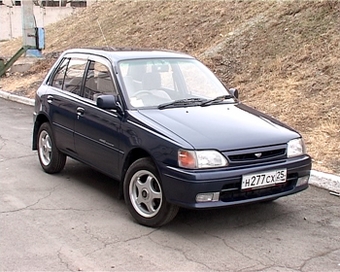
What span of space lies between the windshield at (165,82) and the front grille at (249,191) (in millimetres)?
1285

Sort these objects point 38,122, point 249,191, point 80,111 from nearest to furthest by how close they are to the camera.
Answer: point 249,191 → point 80,111 → point 38,122

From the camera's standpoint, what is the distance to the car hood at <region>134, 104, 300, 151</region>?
462 centimetres

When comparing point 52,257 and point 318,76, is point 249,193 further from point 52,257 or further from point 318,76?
point 318,76

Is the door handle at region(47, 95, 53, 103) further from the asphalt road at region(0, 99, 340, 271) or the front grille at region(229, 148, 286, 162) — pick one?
the front grille at region(229, 148, 286, 162)

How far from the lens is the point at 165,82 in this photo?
573 cm

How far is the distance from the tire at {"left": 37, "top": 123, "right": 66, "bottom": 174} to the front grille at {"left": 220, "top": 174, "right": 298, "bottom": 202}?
266 centimetres

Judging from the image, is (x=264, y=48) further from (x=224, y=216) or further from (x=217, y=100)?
(x=224, y=216)

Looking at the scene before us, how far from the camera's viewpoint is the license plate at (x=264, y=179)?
458 cm

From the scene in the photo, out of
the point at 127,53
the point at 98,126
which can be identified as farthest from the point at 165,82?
the point at 98,126

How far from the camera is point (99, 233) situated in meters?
4.77

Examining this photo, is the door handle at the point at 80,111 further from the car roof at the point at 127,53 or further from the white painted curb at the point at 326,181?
the white painted curb at the point at 326,181

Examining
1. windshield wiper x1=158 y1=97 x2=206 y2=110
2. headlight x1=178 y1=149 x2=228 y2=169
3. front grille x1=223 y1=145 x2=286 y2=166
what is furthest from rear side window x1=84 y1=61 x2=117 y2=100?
front grille x1=223 y1=145 x2=286 y2=166

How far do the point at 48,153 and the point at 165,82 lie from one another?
1997 millimetres

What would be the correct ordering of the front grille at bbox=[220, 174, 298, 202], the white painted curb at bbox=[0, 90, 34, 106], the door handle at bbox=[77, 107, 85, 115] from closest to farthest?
the front grille at bbox=[220, 174, 298, 202], the door handle at bbox=[77, 107, 85, 115], the white painted curb at bbox=[0, 90, 34, 106]
